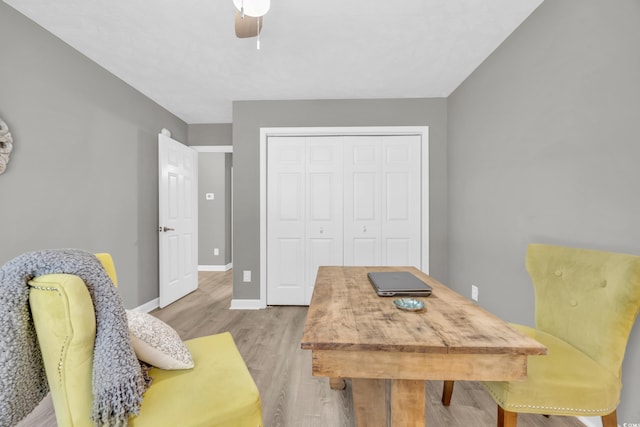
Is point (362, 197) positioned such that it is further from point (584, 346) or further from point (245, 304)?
point (584, 346)

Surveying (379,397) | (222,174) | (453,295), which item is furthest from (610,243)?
(222,174)

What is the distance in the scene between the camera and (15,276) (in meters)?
0.82

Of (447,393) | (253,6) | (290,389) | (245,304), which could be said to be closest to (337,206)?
(245,304)

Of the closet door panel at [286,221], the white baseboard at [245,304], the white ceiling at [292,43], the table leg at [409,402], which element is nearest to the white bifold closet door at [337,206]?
the closet door panel at [286,221]

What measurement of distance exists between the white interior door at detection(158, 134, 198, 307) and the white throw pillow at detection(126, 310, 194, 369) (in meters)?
2.28

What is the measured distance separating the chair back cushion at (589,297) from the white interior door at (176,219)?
345 centimetres

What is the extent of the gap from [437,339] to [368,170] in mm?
2603

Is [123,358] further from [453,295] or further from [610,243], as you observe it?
[610,243]

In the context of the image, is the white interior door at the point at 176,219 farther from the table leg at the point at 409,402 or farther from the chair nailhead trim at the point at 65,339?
the table leg at the point at 409,402

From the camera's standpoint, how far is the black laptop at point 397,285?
126 cm

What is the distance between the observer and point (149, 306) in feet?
10.3

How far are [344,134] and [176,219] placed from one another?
231 centimetres

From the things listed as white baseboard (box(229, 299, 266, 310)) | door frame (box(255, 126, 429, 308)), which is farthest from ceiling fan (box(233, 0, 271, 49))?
white baseboard (box(229, 299, 266, 310))

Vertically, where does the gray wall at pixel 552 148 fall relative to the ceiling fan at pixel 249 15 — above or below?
below
